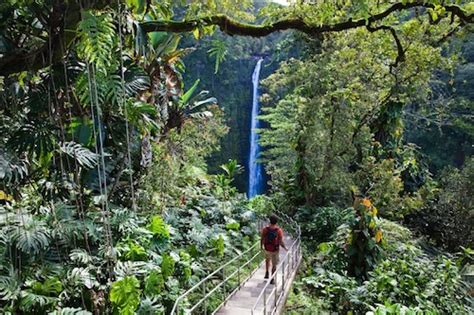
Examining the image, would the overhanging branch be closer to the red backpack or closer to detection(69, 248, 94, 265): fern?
detection(69, 248, 94, 265): fern

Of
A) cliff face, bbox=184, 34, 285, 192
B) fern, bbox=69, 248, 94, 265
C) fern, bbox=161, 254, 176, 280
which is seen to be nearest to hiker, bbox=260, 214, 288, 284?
fern, bbox=161, 254, 176, 280

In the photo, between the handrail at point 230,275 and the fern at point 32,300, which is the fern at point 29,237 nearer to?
the fern at point 32,300

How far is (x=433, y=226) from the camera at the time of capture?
13219 millimetres

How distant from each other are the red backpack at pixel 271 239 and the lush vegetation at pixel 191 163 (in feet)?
3.37

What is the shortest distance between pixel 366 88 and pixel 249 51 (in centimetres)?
2080

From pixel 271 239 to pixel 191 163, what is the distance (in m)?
7.29

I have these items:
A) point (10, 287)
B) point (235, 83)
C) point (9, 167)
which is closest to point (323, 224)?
point (10, 287)

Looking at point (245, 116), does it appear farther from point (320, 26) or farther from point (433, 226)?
point (320, 26)

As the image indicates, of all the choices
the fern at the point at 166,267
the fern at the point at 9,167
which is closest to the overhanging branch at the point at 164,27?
the fern at the point at 9,167

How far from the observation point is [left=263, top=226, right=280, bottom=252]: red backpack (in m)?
6.21

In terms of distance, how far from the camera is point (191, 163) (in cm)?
1318

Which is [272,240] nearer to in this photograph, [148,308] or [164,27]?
[148,308]

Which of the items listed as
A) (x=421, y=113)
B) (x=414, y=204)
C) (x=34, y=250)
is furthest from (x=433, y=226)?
(x=34, y=250)

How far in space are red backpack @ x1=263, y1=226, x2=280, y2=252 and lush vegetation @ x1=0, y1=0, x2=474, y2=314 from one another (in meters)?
1.03
